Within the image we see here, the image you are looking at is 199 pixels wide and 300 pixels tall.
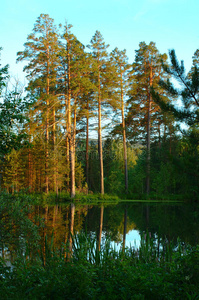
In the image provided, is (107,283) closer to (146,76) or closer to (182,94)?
(182,94)

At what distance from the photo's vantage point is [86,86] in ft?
78.9

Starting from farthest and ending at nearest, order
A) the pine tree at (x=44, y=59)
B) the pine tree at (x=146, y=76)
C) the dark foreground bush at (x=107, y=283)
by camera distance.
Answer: the pine tree at (x=146, y=76) → the pine tree at (x=44, y=59) → the dark foreground bush at (x=107, y=283)

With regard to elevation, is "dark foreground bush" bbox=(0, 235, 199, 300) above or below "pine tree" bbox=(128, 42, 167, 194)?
below

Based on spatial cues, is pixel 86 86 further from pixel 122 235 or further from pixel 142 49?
pixel 122 235

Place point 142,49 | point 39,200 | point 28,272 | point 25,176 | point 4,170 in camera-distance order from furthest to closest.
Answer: point 142,49 → point 25,176 → point 4,170 → point 39,200 → point 28,272

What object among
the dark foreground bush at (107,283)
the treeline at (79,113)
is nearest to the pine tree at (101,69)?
the treeline at (79,113)

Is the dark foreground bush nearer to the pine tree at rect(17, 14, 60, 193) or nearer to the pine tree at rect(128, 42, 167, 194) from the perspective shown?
the pine tree at rect(17, 14, 60, 193)

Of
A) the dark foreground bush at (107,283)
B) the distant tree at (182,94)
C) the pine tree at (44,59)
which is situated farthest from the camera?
the pine tree at (44,59)

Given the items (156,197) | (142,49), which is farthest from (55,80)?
(156,197)

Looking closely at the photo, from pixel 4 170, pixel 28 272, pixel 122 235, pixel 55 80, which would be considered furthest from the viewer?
pixel 4 170

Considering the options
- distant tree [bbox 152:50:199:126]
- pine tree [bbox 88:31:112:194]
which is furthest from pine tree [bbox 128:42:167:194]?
distant tree [bbox 152:50:199:126]

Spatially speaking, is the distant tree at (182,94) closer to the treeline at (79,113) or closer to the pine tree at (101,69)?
the treeline at (79,113)

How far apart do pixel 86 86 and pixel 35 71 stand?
4.27 m

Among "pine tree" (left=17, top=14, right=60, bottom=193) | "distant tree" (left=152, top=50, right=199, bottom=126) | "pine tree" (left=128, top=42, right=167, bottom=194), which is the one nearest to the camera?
"distant tree" (left=152, top=50, right=199, bottom=126)
